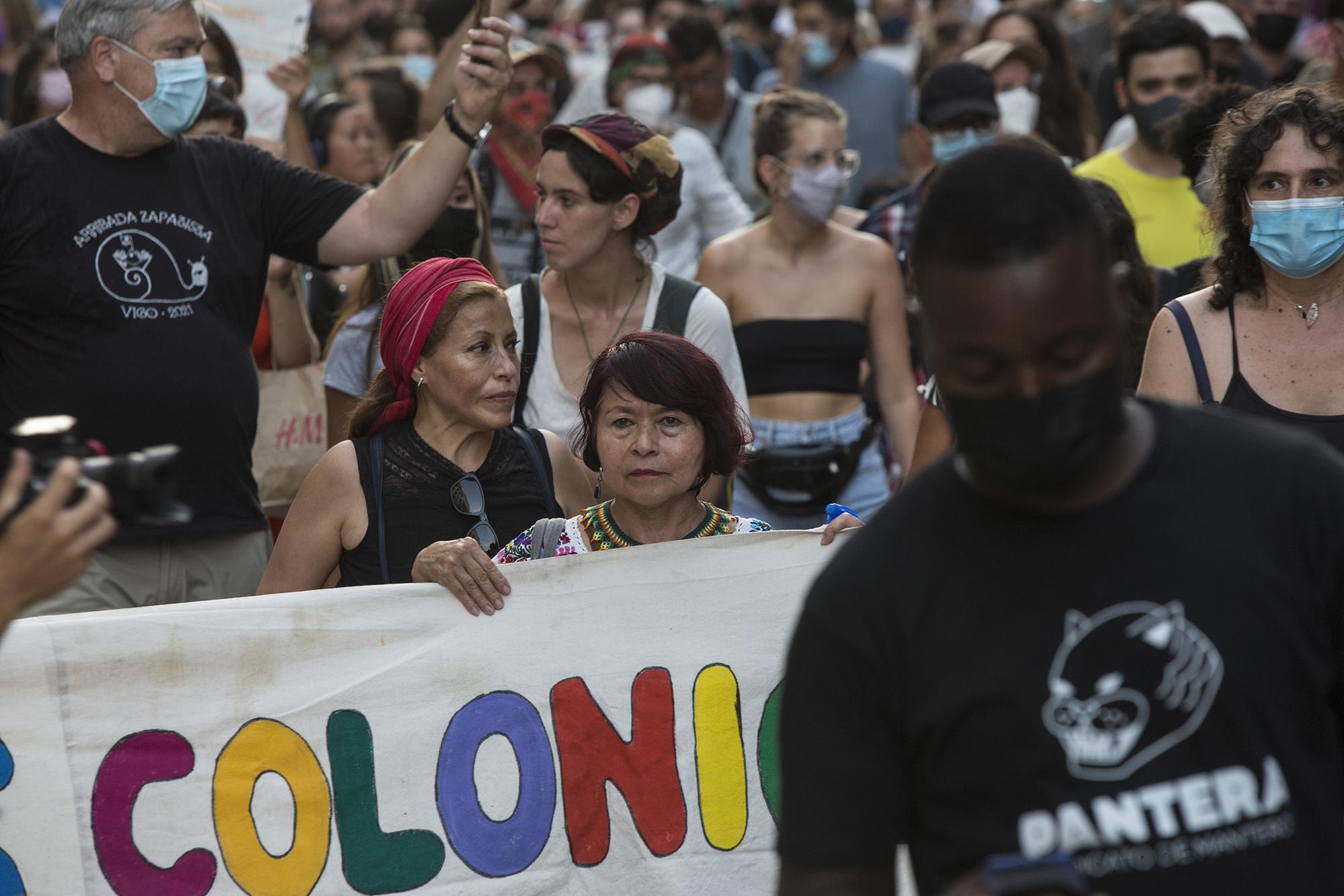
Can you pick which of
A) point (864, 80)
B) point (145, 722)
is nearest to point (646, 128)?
point (145, 722)

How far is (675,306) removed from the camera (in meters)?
4.77

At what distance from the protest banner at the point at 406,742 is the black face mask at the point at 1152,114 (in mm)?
3350

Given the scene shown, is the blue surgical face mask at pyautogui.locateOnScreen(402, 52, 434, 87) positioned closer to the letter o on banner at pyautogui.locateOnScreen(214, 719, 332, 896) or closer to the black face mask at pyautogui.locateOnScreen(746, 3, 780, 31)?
the black face mask at pyautogui.locateOnScreen(746, 3, 780, 31)

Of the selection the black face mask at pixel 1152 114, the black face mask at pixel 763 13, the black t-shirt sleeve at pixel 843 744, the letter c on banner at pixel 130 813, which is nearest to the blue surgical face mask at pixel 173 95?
the letter c on banner at pixel 130 813

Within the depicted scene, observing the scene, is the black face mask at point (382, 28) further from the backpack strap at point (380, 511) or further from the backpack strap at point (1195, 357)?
the backpack strap at point (1195, 357)

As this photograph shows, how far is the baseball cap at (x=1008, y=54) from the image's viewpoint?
752cm

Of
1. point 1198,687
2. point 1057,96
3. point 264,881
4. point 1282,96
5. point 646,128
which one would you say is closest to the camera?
point 1198,687

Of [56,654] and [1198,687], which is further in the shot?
[56,654]

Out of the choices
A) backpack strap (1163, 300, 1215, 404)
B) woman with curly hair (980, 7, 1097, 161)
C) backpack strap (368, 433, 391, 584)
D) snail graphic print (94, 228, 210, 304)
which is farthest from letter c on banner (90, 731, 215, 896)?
woman with curly hair (980, 7, 1097, 161)

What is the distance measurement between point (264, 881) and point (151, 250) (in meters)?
1.80

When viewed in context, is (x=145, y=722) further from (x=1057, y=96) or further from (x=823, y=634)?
(x=1057, y=96)

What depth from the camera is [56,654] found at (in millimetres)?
3490

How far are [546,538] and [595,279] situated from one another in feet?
4.39

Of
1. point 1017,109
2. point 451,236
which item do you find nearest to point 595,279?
point 451,236
